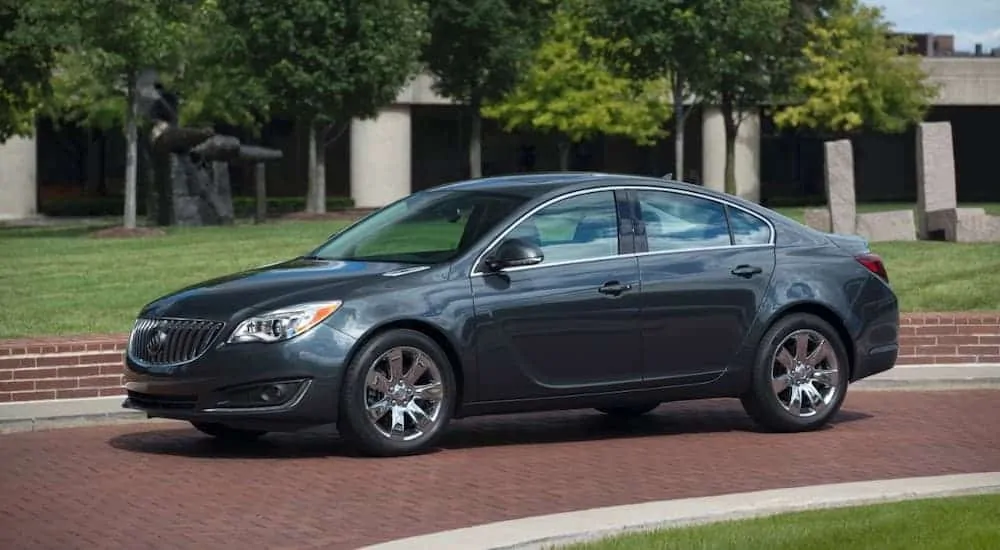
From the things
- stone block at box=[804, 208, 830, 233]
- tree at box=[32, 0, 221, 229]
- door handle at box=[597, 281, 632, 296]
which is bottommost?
door handle at box=[597, 281, 632, 296]

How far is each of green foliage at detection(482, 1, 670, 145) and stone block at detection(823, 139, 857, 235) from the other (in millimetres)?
28124

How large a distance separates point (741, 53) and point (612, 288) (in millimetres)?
35667

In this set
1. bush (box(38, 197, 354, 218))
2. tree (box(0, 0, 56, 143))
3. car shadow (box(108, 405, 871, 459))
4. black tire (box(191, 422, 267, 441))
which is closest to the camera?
car shadow (box(108, 405, 871, 459))

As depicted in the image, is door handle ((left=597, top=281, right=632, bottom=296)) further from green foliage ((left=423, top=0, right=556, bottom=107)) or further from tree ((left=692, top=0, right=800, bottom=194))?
green foliage ((left=423, top=0, right=556, bottom=107))

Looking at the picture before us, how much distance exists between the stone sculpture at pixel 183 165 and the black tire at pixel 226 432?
2600 cm

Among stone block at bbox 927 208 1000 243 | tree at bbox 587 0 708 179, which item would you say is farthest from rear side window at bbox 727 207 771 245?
tree at bbox 587 0 708 179

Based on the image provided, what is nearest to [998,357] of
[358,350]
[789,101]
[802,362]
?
[802,362]

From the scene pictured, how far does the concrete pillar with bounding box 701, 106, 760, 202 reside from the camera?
6844 centimetres

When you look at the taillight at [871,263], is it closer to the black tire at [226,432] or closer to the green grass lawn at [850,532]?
the green grass lawn at [850,532]

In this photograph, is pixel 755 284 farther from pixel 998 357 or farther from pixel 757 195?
pixel 757 195

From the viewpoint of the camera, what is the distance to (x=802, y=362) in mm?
11648

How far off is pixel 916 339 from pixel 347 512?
790 centimetres

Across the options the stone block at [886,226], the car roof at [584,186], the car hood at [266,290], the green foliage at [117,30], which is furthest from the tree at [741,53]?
the car hood at [266,290]

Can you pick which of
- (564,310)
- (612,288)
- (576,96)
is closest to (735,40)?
(576,96)
